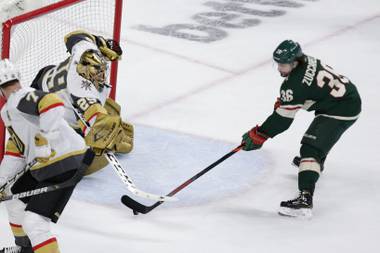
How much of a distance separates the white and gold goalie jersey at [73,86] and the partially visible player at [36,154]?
2.23ft

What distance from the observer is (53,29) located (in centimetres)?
672

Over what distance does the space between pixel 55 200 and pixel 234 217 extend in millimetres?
1254

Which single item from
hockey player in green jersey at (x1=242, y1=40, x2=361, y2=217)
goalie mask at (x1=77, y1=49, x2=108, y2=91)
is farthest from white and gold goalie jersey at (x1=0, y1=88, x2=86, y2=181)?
hockey player in green jersey at (x1=242, y1=40, x2=361, y2=217)

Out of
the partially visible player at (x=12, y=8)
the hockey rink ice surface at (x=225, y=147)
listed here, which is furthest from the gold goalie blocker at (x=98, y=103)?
the partially visible player at (x=12, y=8)

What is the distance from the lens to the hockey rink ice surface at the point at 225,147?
17.2 ft

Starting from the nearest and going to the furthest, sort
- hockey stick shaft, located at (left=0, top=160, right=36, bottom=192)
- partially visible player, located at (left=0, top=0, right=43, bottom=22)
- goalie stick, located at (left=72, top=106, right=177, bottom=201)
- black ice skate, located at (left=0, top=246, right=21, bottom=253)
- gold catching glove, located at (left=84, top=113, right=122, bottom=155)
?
hockey stick shaft, located at (left=0, top=160, right=36, bottom=192), black ice skate, located at (left=0, top=246, right=21, bottom=253), goalie stick, located at (left=72, top=106, right=177, bottom=201), gold catching glove, located at (left=84, top=113, right=122, bottom=155), partially visible player, located at (left=0, top=0, right=43, bottom=22)

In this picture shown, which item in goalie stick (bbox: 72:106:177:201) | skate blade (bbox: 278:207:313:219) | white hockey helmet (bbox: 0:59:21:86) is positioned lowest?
skate blade (bbox: 278:207:313:219)

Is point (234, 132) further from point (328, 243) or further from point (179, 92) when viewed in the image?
point (328, 243)

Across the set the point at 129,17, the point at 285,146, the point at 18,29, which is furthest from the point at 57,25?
the point at 129,17

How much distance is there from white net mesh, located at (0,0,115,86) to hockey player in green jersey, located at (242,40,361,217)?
59.2 inches

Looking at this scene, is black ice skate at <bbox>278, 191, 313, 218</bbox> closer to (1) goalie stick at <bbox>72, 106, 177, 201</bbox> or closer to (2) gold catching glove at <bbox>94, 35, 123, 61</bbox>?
(1) goalie stick at <bbox>72, 106, 177, 201</bbox>

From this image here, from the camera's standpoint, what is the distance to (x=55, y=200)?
4570 mm

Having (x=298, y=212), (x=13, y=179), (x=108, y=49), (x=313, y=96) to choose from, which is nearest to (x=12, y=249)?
(x=13, y=179)

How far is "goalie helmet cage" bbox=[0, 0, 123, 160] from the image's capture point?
6.11 m
